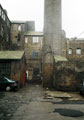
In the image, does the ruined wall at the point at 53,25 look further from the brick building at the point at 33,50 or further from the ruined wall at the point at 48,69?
the brick building at the point at 33,50

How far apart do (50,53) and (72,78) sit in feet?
20.3

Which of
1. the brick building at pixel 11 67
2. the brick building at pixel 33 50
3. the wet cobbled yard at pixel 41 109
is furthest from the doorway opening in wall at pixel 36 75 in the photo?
the wet cobbled yard at pixel 41 109

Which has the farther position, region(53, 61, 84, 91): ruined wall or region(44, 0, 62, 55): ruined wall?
region(44, 0, 62, 55): ruined wall

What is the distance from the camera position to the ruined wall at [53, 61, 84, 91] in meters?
19.0

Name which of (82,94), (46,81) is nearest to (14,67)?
(46,81)

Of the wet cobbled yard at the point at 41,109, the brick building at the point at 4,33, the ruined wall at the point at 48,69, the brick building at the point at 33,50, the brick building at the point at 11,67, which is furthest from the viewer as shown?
the brick building at the point at 33,50

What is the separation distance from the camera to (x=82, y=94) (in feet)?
52.0

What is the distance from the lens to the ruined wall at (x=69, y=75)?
19.0 metres

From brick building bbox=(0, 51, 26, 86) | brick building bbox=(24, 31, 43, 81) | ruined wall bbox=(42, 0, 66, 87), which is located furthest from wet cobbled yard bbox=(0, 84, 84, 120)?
brick building bbox=(24, 31, 43, 81)

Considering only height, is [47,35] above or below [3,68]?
above

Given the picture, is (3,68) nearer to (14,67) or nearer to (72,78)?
(14,67)

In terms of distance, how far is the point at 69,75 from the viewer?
62.7 feet

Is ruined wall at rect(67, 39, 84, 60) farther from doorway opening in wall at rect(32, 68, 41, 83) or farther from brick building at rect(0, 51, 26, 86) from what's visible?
brick building at rect(0, 51, 26, 86)

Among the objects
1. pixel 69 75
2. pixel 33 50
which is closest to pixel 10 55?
pixel 69 75
